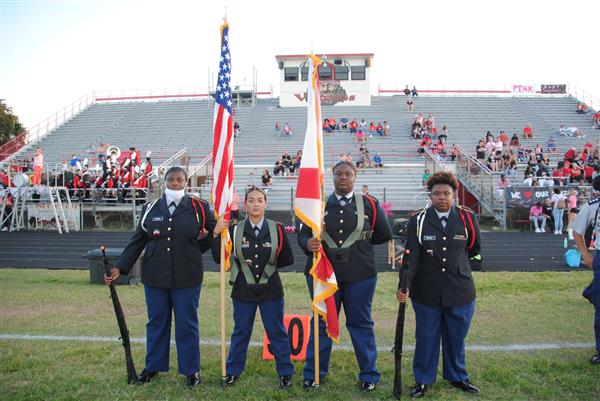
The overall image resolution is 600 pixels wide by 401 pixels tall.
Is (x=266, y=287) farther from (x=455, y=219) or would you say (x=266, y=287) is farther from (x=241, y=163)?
(x=241, y=163)

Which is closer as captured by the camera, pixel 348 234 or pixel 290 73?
pixel 348 234

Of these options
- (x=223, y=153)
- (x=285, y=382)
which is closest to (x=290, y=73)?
(x=223, y=153)

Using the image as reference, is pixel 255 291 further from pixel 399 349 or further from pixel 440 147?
pixel 440 147

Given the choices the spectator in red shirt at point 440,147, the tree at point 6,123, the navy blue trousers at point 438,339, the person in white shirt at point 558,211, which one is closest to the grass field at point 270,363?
the navy blue trousers at point 438,339

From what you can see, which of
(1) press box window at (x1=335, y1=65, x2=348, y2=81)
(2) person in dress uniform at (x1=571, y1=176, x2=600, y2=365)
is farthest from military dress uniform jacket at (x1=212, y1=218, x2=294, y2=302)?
(1) press box window at (x1=335, y1=65, x2=348, y2=81)

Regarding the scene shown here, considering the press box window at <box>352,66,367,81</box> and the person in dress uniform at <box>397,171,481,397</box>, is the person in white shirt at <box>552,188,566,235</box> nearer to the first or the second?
the person in dress uniform at <box>397,171,481,397</box>

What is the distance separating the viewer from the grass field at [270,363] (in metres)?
4.57

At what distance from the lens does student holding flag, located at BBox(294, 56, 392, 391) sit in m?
4.70

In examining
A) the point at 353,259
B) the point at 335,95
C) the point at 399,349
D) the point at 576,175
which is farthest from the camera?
the point at 335,95

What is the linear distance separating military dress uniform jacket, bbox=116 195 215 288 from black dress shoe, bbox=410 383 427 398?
2187 millimetres

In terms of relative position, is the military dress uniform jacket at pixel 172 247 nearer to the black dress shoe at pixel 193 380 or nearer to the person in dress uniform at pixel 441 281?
the black dress shoe at pixel 193 380

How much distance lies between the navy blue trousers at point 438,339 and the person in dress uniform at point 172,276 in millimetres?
2057

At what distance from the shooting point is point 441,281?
454 centimetres

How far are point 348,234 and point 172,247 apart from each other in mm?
1657
